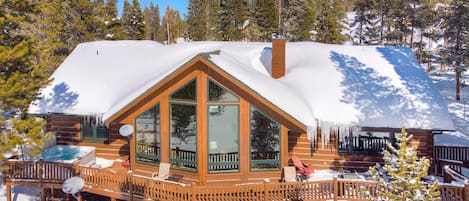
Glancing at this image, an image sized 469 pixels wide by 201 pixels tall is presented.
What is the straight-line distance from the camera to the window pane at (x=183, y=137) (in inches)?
493

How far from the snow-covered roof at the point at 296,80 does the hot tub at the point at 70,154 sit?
1.55 meters

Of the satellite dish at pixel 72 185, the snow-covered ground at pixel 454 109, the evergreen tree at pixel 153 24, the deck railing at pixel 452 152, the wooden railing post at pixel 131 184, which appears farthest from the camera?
the evergreen tree at pixel 153 24

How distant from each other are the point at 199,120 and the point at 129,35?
34.4m

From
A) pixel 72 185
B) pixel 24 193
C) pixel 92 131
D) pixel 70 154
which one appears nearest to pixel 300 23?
pixel 92 131

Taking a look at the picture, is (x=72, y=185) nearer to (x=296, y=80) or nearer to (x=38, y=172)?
(x=38, y=172)

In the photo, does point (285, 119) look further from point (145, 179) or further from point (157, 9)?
point (157, 9)

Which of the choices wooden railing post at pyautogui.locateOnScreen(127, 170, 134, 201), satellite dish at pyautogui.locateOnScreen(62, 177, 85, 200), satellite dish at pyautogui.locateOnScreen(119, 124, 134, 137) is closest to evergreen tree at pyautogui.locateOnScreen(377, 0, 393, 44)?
satellite dish at pyautogui.locateOnScreen(119, 124, 134, 137)

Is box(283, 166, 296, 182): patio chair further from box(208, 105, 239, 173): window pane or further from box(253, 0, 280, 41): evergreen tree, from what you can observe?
box(253, 0, 280, 41): evergreen tree

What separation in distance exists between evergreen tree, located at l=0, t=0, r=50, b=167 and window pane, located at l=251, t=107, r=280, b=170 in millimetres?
6247

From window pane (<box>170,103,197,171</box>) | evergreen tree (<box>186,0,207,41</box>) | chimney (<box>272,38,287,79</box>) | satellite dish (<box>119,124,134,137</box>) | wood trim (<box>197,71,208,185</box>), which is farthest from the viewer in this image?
evergreen tree (<box>186,0,207,41</box>)

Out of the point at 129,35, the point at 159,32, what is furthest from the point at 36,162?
the point at 159,32

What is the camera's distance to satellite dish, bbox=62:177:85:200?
11453 millimetres

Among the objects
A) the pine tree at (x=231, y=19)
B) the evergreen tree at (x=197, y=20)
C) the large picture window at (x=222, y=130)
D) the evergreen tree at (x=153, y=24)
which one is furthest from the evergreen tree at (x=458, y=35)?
the evergreen tree at (x=153, y=24)

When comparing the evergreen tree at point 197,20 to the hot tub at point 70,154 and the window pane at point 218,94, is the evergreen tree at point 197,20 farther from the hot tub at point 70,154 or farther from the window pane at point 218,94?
the window pane at point 218,94
